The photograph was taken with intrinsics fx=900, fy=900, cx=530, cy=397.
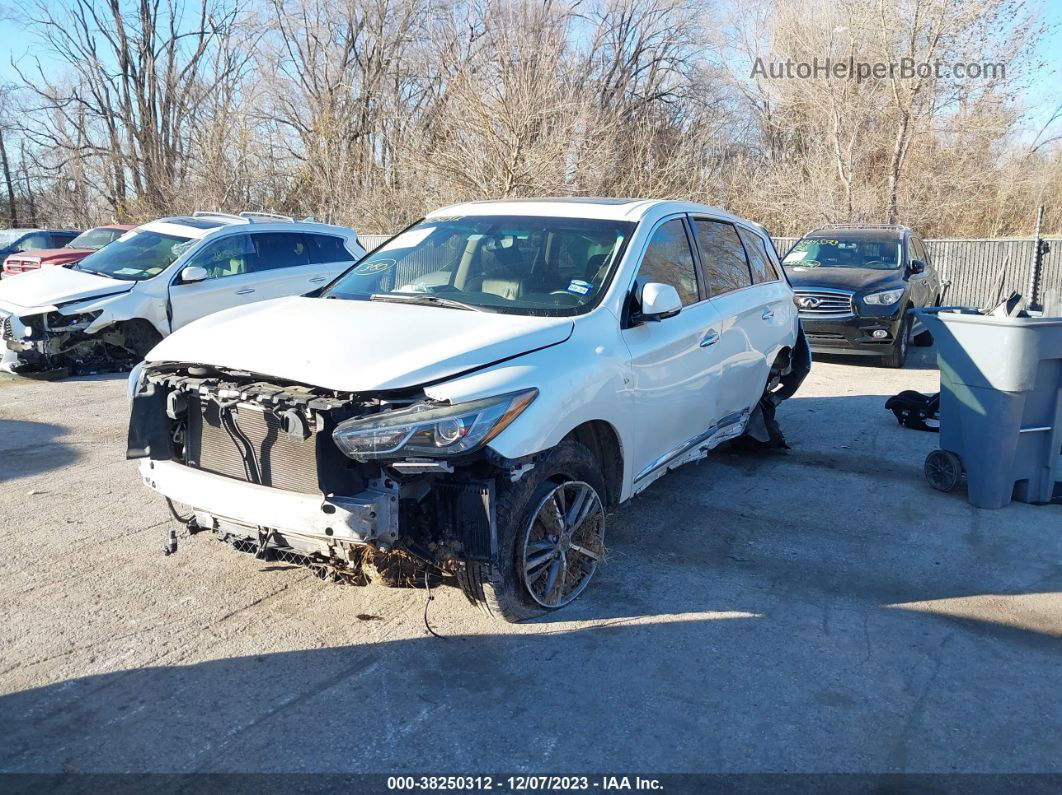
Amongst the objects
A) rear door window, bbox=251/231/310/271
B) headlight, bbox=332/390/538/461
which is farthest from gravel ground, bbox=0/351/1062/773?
rear door window, bbox=251/231/310/271

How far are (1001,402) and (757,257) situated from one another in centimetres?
204

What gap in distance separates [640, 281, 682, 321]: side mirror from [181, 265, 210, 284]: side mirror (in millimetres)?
7549

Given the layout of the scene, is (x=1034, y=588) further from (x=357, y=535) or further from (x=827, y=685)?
(x=357, y=535)

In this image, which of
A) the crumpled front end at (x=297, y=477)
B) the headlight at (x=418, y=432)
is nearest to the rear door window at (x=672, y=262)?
the headlight at (x=418, y=432)

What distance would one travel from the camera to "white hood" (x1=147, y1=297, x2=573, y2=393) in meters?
3.69

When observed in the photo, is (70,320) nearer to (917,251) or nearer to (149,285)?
(149,285)

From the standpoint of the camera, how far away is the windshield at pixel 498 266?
4727 millimetres

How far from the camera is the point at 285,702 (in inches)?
139

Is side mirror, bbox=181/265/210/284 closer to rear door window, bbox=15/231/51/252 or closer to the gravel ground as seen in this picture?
the gravel ground

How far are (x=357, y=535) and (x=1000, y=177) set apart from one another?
26.8 m

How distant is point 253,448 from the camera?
3889 mm

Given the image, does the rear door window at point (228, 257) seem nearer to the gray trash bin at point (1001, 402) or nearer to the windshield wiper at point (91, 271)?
the windshield wiper at point (91, 271)

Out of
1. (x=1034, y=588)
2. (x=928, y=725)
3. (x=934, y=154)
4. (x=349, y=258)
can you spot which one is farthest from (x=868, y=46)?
(x=928, y=725)

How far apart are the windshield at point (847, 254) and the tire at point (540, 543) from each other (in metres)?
9.68
